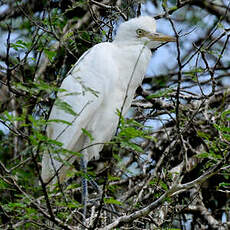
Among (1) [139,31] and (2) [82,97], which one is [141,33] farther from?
(2) [82,97]

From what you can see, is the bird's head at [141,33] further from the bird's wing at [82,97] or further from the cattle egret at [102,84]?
the bird's wing at [82,97]

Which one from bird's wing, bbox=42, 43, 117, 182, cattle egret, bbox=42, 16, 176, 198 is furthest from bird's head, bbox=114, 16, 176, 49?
bird's wing, bbox=42, 43, 117, 182

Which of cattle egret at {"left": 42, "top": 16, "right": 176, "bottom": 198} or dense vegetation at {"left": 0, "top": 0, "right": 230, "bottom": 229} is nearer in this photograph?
dense vegetation at {"left": 0, "top": 0, "right": 230, "bottom": 229}

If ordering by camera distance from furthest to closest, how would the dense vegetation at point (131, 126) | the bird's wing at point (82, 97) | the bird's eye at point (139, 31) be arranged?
the bird's eye at point (139, 31) → the bird's wing at point (82, 97) → the dense vegetation at point (131, 126)

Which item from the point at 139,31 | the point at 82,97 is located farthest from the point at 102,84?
the point at 139,31

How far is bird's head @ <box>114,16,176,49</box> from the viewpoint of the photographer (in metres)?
2.58

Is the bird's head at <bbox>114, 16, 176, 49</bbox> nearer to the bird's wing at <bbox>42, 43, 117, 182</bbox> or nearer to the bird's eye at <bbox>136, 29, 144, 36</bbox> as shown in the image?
the bird's eye at <bbox>136, 29, 144, 36</bbox>

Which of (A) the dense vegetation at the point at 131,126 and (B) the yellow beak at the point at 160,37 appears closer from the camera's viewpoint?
(A) the dense vegetation at the point at 131,126

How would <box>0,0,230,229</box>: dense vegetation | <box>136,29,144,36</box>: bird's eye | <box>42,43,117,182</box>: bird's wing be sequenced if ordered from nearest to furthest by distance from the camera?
<box>0,0,230,229</box>: dense vegetation
<box>42,43,117,182</box>: bird's wing
<box>136,29,144,36</box>: bird's eye

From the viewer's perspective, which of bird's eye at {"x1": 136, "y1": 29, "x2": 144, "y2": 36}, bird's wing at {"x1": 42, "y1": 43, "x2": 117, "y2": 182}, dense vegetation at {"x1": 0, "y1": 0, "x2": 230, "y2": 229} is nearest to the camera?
dense vegetation at {"x1": 0, "y1": 0, "x2": 230, "y2": 229}

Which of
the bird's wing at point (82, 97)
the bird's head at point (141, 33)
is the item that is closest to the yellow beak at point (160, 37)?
the bird's head at point (141, 33)

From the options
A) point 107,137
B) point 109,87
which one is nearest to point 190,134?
point 107,137

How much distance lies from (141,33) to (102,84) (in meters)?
0.41

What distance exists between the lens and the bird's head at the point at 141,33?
2581mm
